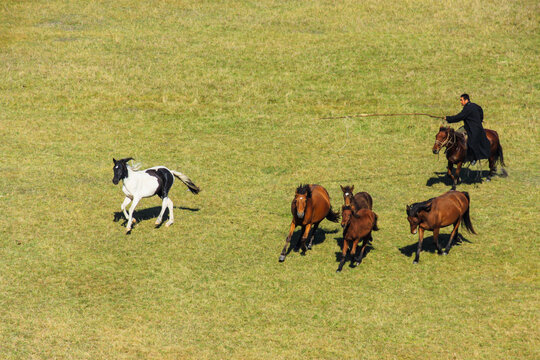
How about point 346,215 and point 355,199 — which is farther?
point 355,199

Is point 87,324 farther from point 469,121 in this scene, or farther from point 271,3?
point 271,3

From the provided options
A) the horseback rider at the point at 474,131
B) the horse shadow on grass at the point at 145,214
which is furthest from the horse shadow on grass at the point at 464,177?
the horse shadow on grass at the point at 145,214

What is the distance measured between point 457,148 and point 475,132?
0.86 meters

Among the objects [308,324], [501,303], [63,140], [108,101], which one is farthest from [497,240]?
[108,101]

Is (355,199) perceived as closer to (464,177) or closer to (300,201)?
(300,201)

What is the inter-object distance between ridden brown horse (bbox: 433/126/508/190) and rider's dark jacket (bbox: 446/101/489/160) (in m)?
0.24

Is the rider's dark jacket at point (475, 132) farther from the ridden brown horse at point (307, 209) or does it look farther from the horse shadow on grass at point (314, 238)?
the ridden brown horse at point (307, 209)

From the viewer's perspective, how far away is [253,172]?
23.4 metres

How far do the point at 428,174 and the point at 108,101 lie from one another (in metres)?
16.5

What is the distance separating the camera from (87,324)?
13.3m

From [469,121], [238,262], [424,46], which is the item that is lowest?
[238,262]

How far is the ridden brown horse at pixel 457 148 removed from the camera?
67.3 ft

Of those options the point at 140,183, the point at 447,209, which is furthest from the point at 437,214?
the point at 140,183

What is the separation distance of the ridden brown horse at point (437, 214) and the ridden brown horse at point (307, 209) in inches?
89.5
